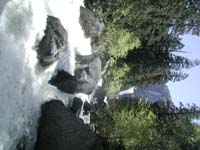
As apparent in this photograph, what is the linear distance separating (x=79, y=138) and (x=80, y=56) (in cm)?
614

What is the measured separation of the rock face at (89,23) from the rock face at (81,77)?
4.73 feet

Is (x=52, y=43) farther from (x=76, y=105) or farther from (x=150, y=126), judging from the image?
(x=150, y=126)

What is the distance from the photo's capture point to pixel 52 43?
21531 mm

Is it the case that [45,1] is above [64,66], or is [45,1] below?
above

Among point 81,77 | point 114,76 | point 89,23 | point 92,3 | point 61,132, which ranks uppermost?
point 92,3

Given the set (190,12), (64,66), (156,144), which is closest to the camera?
(64,66)

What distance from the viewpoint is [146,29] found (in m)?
35.4

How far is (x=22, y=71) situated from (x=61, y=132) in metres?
3.89

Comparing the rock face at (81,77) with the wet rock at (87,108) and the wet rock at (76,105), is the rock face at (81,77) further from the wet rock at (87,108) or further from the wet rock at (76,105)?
the wet rock at (87,108)

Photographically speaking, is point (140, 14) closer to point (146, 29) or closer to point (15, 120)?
point (146, 29)

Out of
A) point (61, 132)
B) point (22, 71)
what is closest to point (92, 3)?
point (61, 132)

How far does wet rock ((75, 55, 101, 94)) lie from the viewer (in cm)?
2651

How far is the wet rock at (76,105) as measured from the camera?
26844 millimetres

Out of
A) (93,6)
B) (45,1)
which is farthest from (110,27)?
(45,1)
